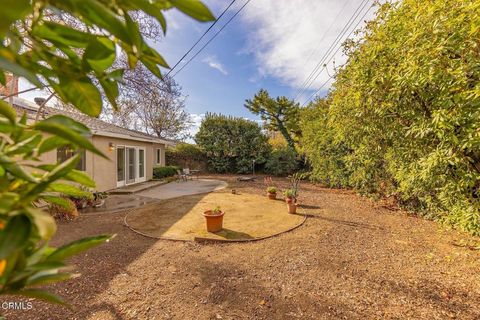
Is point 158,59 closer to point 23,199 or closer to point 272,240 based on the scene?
point 23,199

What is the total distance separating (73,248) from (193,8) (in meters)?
0.46

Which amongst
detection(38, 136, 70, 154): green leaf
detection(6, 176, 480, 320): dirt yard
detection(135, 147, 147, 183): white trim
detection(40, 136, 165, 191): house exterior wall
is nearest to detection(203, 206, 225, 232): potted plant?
detection(6, 176, 480, 320): dirt yard

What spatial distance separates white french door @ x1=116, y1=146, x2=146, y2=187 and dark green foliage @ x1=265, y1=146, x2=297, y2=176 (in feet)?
29.5

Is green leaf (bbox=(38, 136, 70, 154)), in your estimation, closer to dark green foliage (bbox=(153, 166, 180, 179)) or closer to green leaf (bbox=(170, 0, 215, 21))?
green leaf (bbox=(170, 0, 215, 21))

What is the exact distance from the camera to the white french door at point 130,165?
11.1 meters

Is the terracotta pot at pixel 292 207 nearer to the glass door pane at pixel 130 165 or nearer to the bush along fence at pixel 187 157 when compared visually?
the glass door pane at pixel 130 165

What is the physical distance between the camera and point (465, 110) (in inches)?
106

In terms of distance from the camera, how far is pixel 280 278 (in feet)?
11.1

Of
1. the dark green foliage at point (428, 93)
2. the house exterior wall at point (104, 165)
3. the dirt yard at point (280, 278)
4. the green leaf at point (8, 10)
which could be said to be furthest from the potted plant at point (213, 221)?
the green leaf at point (8, 10)

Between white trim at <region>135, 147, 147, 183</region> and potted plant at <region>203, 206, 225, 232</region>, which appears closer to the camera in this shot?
potted plant at <region>203, 206, 225, 232</region>

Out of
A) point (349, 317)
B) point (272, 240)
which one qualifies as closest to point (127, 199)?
point (272, 240)

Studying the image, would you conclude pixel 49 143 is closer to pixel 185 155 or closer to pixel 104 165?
pixel 104 165

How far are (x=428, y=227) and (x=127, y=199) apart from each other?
9135mm

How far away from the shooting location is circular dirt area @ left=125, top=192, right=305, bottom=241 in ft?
16.7
